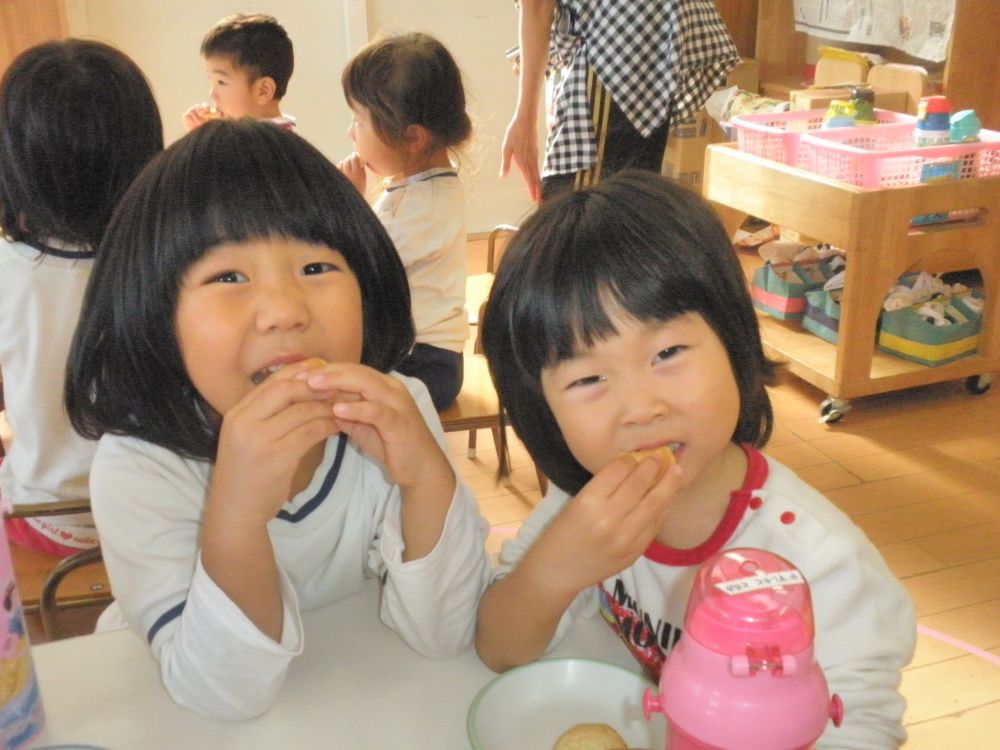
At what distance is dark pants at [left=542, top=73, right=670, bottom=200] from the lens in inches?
89.3

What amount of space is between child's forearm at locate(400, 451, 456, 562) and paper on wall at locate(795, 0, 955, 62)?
2886mm

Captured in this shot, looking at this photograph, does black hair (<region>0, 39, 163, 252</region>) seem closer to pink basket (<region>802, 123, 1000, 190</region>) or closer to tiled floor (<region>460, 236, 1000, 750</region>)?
tiled floor (<region>460, 236, 1000, 750</region>)

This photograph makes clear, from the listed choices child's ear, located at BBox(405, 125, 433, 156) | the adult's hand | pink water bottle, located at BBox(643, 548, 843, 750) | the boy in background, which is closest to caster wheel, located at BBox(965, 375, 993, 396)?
the adult's hand

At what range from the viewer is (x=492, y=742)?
64 cm

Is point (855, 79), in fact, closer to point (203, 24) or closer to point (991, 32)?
point (991, 32)

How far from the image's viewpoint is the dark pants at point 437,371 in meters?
1.85

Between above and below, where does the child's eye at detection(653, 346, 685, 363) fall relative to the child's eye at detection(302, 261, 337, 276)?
below

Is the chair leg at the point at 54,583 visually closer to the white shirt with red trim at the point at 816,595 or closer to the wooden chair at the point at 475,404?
the white shirt with red trim at the point at 816,595

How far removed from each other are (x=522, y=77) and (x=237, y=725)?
2029 mm

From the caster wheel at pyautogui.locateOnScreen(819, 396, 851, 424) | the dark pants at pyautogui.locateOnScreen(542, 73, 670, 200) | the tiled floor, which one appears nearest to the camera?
the tiled floor

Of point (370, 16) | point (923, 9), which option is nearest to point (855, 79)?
point (923, 9)

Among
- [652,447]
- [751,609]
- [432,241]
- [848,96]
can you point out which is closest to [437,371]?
[432,241]

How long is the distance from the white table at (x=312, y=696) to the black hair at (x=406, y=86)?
1.55 metres

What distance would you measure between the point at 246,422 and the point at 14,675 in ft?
0.71
